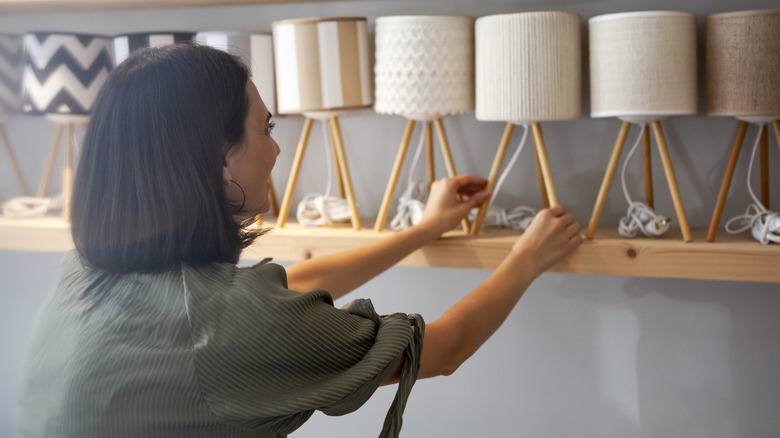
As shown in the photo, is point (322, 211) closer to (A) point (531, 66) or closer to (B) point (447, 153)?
(B) point (447, 153)

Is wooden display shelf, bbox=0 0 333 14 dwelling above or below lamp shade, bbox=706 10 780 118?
above

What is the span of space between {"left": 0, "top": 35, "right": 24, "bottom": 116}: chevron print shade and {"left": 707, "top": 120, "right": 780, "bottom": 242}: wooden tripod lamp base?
1.42 meters

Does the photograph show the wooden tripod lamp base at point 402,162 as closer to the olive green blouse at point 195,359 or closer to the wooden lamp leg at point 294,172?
the wooden lamp leg at point 294,172

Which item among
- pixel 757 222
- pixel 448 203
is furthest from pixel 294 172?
pixel 757 222

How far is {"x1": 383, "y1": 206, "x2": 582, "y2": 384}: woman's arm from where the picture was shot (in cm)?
80

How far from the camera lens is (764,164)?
3.90 feet

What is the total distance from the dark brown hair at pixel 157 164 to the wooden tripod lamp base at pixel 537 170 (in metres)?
0.64

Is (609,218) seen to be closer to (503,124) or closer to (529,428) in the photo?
(503,124)

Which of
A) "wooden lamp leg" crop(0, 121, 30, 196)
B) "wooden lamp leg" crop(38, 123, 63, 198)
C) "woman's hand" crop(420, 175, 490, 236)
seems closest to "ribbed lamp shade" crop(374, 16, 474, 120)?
"woman's hand" crop(420, 175, 490, 236)

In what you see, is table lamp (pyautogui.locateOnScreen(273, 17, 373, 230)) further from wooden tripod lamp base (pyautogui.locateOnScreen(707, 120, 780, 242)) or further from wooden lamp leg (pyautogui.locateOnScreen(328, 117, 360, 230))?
wooden tripod lamp base (pyautogui.locateOnScreen(707, 120, 780, 242))

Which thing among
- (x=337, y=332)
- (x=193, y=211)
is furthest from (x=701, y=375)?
(x=193, y=211)

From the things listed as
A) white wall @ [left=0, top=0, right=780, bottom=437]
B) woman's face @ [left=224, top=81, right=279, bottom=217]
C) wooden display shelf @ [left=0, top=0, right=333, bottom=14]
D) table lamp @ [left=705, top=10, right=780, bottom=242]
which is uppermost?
wooden display shelf @ [left=0, top=0, right=333, bottom=14]

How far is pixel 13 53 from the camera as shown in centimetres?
155

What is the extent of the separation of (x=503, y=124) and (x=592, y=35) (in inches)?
10.7
